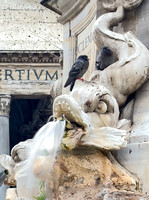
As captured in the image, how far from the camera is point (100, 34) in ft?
31.9

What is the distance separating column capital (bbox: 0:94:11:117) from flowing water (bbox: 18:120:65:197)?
1137 inches

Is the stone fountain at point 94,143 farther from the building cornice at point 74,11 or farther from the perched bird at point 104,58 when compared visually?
the building cornice at point 74,11

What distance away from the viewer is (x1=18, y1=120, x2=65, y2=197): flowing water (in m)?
8.47

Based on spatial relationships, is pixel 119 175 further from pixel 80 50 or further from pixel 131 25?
pixel 80 50

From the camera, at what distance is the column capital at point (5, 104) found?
37.8 metres

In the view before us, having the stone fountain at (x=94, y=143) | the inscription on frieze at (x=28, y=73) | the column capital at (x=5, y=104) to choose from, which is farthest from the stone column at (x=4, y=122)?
the stone fountain at (x=94, y=143)

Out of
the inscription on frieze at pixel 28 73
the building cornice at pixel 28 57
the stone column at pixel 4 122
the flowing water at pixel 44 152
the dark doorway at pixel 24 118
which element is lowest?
the dark doorway at pixel 24 118

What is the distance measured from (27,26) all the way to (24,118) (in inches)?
230

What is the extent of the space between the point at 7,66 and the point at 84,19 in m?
27.5

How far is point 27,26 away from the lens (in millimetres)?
40344

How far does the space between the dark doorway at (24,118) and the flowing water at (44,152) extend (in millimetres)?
33102

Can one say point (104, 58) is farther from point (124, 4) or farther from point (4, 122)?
point (4, 122)

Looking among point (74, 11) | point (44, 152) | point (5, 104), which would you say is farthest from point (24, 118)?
point (44, 152)

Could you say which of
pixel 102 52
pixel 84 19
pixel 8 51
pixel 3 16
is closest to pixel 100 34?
pixel 102 52
